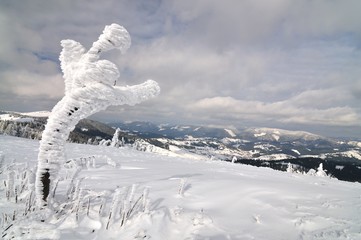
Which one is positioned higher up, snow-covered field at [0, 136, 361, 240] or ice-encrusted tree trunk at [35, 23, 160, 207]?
ice-encrusted tree trunk at [35, 23, 160, 207]

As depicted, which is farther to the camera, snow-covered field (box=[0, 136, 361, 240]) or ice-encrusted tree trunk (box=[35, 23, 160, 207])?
snow-covered field (box=[0, 136, 361, 240])

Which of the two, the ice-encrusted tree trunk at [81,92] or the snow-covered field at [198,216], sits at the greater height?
the ice-encrusted tree trunk at [81,92]

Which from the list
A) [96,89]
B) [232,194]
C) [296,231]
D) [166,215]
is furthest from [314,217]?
[96,89]

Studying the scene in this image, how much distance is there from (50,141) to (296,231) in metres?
4.64

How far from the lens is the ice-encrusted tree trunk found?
413cm

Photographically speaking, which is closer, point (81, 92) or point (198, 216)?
point (81, 92)

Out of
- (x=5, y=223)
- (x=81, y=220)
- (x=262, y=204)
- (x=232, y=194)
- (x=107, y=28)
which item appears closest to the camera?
(x=5, y=223)

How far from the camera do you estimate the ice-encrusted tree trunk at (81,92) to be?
13.5 feet

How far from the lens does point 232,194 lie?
7184mm

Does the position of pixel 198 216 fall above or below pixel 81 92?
below

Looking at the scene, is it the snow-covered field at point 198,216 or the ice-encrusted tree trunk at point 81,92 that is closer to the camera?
the ice-encrusted tree trunk at point 81,92

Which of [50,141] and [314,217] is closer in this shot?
[50,141]

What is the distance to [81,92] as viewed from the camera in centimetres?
412

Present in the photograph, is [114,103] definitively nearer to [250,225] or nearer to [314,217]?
[250,225]
